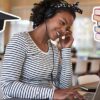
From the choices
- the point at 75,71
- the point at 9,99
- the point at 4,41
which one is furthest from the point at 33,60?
Result: the point at 75,71

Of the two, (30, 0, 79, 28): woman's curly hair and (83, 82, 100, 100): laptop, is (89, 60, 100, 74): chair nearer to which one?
(83, 82, 100, 100): laptop

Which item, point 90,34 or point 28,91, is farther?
point 90,34

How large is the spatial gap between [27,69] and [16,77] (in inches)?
3.1

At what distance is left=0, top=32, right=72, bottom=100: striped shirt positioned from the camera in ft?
3.53

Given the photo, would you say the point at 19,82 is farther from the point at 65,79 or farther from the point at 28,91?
the point at 65,79

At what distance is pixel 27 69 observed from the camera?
117cm

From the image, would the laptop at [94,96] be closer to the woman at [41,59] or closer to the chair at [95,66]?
the woman at [41,59]

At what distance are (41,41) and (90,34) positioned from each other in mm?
4538

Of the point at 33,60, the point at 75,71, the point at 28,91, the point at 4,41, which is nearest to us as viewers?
the point at 28,91

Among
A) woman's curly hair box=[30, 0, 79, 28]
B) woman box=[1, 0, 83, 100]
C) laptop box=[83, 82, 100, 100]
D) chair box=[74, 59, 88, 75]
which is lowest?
chair box=[74, 59, 88, 75]

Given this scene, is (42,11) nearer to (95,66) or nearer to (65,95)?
(65,95)

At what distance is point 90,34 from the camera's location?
5688mm

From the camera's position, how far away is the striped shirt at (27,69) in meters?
1.08

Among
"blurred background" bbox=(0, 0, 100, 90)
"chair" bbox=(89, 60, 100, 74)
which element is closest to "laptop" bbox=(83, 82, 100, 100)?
"blurred background" bbox=(0, 0, 100, 90)
